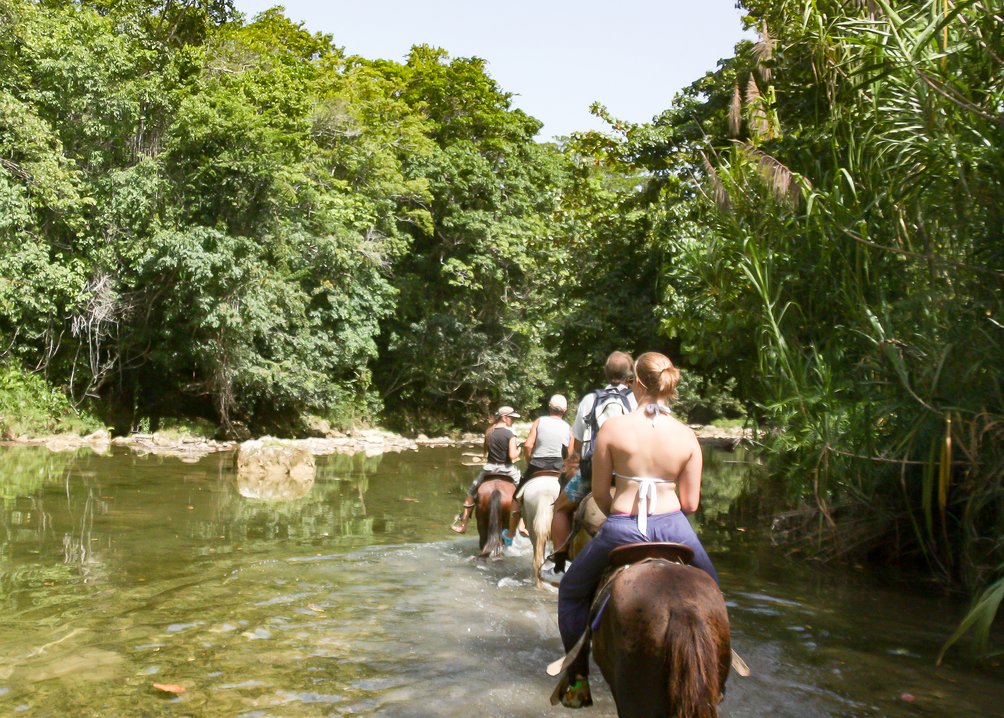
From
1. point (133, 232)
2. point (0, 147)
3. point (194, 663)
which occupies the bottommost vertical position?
point (194, 663)

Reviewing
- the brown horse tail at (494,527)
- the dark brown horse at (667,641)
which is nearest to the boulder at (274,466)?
the brown horse tail at (494,527)

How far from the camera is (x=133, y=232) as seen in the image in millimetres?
26922

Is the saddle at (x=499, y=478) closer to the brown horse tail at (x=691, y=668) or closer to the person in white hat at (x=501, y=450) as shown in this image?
the person in white hat at (x=501, y=450)

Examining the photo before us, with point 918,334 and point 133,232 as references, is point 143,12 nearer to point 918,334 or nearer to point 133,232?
point 133,232

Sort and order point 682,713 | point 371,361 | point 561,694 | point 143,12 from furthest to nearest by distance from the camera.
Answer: point 371,361
point 143,12
point 561,694
point 682,713

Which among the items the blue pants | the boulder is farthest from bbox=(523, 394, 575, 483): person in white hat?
the boulder

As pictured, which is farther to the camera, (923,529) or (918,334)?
(923,529)

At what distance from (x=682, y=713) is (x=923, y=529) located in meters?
7.57

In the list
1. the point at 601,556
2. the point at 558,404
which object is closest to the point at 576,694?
the point at 601,556

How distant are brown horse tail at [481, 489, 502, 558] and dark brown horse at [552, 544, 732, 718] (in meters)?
6.22

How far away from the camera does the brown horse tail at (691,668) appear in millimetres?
4219

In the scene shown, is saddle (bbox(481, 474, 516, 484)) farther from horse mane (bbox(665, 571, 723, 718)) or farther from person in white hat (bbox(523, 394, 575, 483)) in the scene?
horse mane (bbox(665, 571, 723, 718))

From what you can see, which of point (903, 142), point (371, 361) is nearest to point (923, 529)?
point (903, 142)

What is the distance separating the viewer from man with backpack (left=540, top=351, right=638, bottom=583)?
7598mm
